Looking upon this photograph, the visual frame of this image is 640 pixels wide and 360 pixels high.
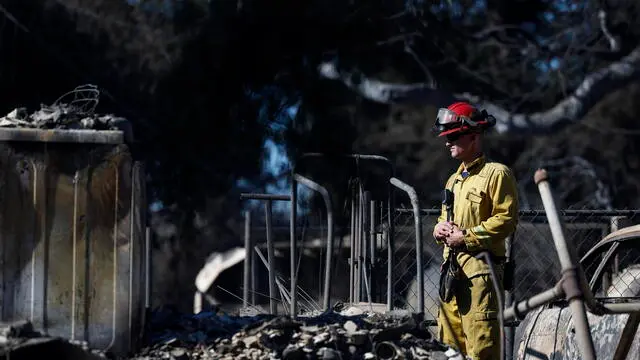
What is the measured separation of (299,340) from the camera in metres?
5.72

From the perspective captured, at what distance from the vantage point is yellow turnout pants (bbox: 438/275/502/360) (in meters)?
6.54

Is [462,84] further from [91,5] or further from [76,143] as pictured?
[76,143]

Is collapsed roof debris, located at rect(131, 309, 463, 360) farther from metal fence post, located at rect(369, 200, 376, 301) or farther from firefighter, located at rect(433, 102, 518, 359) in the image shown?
metal fence post, located at rect(369, 200, 376, 301)

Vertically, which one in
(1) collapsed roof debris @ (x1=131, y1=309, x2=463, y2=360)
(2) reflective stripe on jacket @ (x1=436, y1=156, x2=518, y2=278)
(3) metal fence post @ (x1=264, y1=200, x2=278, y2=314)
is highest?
(2) reflective stripe on jacket @ (x1=436, y1=156, x2=518, y2=278)

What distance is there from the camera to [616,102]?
83.8 ft

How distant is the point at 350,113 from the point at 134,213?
13.2 metres

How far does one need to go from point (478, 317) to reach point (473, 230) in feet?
1.48

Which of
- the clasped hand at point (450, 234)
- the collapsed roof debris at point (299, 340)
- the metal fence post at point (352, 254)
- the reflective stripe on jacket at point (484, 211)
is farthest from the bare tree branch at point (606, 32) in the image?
the collapsed roof debris at point (299, 340)

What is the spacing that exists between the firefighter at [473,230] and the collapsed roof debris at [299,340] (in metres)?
0.64

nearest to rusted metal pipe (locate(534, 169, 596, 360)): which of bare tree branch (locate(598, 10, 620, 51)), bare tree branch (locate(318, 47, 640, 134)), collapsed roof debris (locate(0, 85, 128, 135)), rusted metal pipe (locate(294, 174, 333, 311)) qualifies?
rusted metal pipe (locate(294, 174, 333, 311))

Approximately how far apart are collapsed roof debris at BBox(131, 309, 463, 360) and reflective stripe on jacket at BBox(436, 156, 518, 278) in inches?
27.4

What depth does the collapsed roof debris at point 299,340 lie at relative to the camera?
223 inches

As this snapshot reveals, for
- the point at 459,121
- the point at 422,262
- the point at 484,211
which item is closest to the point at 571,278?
the point at 484,211

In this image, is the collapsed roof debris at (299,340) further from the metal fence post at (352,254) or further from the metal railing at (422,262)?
the metal fence post at (352,254)
